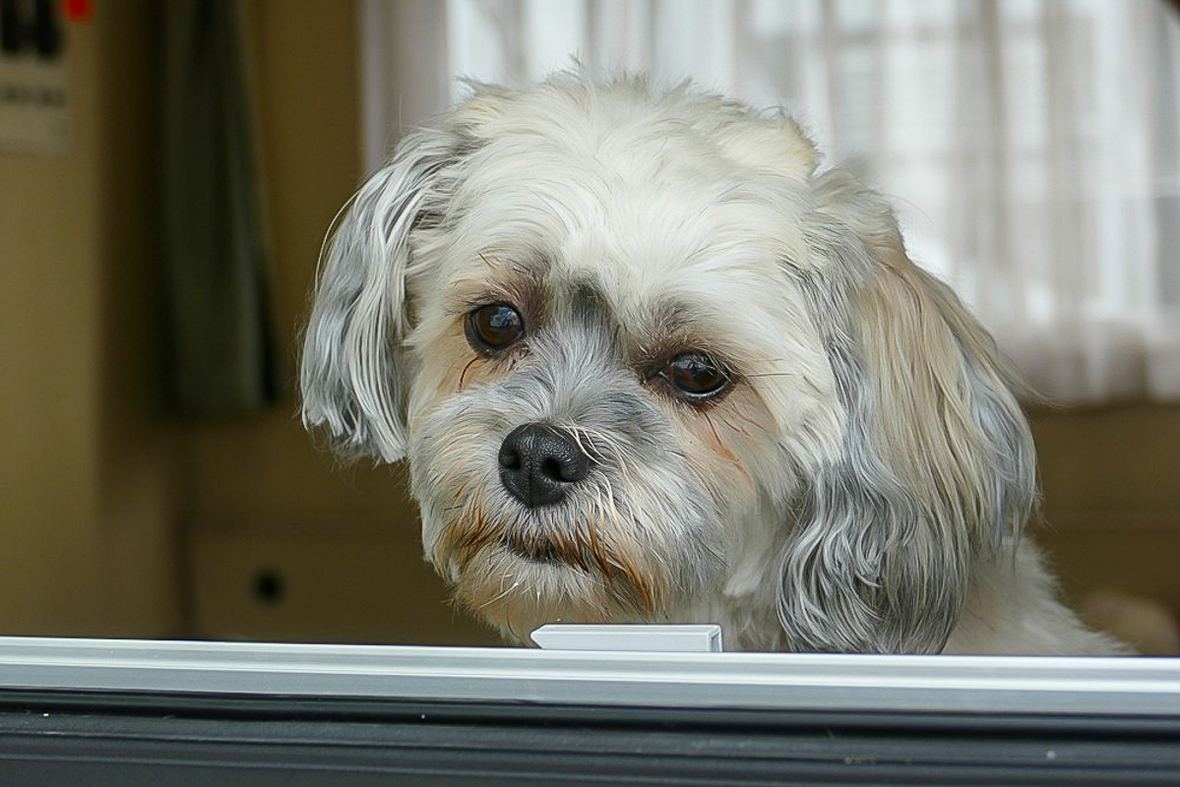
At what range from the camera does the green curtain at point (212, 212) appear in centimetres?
375

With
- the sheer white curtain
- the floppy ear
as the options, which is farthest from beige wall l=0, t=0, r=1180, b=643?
the floppy ear

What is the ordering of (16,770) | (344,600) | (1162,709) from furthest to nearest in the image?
(344,600) < (16,770) < (1162,709)

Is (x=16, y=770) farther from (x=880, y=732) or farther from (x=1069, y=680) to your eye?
(x=1069, y=680)

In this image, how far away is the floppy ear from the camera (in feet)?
4.21

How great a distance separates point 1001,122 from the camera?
363 cm

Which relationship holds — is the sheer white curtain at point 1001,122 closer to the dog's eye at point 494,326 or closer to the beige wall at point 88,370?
the beige wall at point 88,370

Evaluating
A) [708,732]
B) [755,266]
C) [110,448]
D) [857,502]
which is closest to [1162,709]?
[708,732]

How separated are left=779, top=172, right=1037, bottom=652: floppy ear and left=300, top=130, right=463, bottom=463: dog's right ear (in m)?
0.45

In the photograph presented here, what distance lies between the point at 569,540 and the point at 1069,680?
0.51 metres

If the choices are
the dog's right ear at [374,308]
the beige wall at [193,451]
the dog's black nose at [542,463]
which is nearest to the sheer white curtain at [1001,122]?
the beige wall at [193,451]

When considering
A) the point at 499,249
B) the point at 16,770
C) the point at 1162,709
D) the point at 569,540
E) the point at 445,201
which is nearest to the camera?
the point at 1162,709

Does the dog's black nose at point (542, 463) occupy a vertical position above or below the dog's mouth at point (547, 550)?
above

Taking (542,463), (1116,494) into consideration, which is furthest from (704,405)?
(1116,494)

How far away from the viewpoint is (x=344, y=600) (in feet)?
13.2
